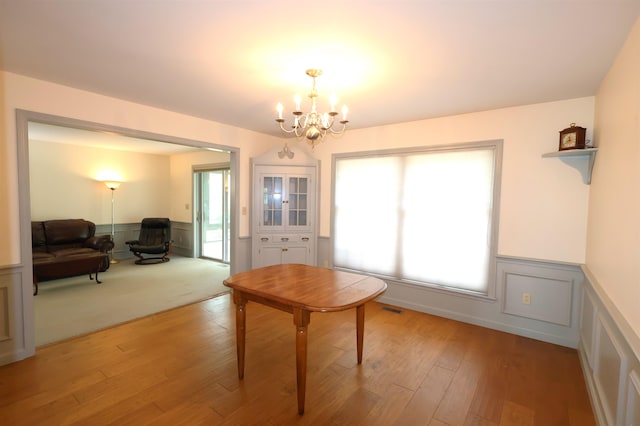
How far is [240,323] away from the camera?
2.29 meters

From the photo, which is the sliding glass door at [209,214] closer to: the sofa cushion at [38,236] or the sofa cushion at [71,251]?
the sofa cushion at [71,251]

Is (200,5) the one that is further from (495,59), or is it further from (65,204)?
(65,204)

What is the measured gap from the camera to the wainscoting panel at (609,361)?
144 cm

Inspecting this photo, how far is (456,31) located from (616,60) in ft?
4.08

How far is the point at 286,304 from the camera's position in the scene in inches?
76.1

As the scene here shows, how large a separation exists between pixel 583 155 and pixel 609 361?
181cm

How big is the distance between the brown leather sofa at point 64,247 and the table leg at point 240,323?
379 cm

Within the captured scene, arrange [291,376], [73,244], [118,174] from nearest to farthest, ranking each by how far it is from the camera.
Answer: [291,376] → [73,244] → [118,174]

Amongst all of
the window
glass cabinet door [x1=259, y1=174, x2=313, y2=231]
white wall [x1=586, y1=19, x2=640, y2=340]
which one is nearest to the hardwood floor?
the window

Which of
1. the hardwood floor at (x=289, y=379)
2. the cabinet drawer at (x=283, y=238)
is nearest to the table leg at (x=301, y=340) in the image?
the hardwood floor at (x=289, y=379)

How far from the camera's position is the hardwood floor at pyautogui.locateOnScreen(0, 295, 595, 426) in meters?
1.96

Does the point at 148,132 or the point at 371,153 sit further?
the point at 371,153

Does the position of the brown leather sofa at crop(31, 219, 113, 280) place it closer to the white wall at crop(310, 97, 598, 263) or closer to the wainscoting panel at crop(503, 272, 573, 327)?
the white wall at crop(310, 97, 598, 263)

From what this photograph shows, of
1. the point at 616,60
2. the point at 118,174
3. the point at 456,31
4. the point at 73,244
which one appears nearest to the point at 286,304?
the point at 456,31
